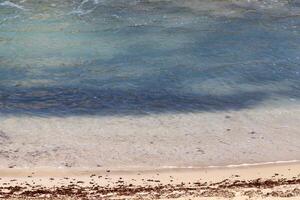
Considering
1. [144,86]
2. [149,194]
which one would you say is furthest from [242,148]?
[144,86]

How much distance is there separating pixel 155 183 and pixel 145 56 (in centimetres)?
747

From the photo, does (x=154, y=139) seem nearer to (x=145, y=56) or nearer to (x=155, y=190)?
(x=155, y=190)

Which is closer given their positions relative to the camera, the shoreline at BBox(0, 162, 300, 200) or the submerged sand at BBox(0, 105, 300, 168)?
the shoreline at BBox(0, 162, 300, 200)

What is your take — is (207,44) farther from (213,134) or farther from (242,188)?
(242,188)

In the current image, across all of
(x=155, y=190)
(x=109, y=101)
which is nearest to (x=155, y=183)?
(x=155, y=190)

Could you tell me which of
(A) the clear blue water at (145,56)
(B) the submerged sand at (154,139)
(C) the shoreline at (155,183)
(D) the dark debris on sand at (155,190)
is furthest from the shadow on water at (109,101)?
(D) the dark debris on sand at (155,190)

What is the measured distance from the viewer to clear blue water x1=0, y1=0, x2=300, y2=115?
16.6 metres

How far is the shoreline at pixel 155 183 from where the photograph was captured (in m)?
11.5

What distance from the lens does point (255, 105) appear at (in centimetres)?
1630

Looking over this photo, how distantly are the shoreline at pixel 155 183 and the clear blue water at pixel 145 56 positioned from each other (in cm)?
313

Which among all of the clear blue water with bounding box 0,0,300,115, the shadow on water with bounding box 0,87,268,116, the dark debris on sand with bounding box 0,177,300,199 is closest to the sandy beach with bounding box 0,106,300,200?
the dark debris on sand with bounding box 0,177,300,199

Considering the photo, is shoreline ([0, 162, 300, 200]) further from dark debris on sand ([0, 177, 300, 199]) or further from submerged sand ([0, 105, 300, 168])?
submerged sand ([0, 105, 300, 168])

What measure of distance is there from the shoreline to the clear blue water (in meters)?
3.13

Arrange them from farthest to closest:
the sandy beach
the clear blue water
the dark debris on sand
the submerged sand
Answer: the clear blue water
the submerged sand
the sandy beach
the dark debris on sand
